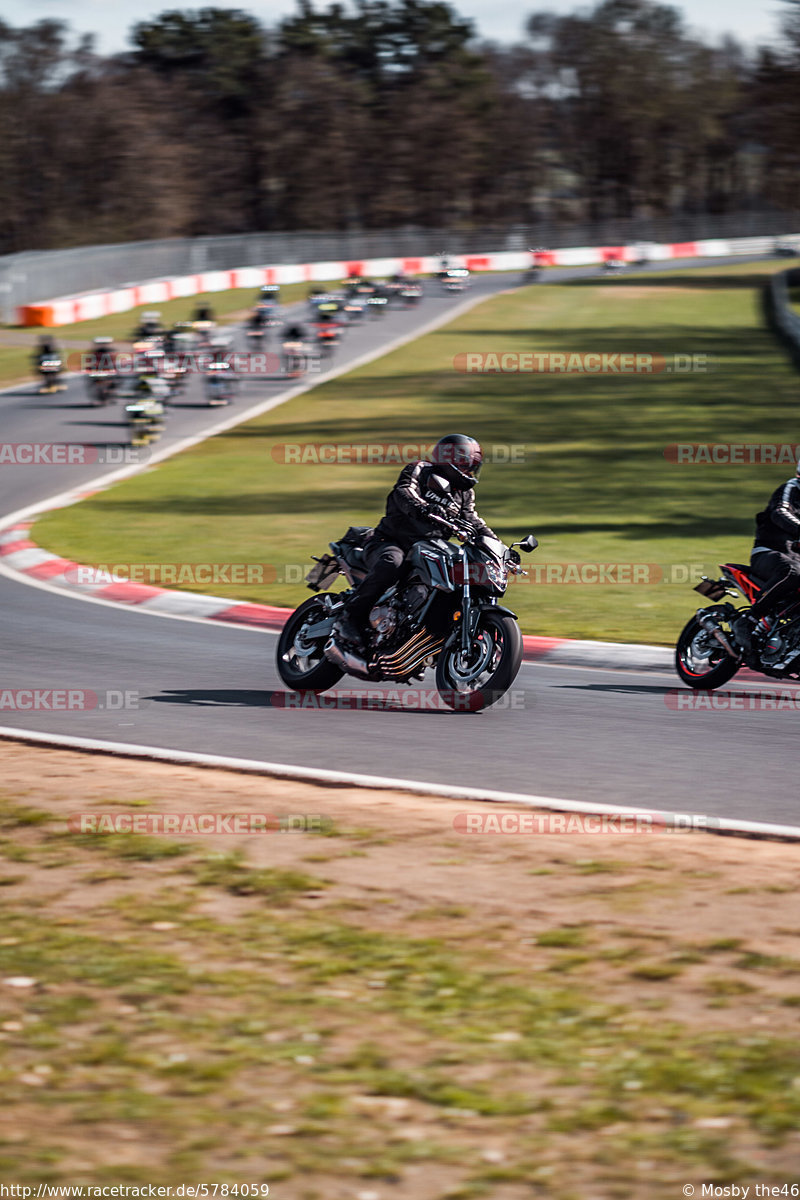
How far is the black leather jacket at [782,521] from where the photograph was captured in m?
10.9

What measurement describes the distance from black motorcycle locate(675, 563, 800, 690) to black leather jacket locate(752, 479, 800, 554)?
0.93ft

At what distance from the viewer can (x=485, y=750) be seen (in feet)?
29.9

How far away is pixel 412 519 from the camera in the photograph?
10.2 m

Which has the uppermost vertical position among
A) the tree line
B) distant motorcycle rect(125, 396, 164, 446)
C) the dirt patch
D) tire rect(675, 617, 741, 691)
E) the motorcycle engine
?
the tree line

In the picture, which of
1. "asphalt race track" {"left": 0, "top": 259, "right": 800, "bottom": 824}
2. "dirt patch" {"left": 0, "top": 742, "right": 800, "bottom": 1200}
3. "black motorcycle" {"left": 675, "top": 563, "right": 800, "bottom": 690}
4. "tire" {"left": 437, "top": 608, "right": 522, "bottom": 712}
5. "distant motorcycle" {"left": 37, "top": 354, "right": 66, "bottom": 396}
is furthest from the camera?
"distant motorcycle" {"left": 37, "top": 354, "right": 66, "bottom": 396}

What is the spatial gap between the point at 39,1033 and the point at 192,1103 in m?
0.78

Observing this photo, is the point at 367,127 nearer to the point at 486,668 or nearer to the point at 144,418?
the point at 144,418

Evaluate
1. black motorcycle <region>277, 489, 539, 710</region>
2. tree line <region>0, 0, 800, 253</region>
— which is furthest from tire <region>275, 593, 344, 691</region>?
tree line <region>0, 0, 800, 253</region>

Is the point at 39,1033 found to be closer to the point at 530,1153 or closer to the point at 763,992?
the point at 530,1153

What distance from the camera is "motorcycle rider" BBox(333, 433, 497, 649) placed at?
10.0 meters

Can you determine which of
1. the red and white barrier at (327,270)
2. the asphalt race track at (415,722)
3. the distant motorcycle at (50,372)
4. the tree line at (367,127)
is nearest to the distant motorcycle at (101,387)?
the distant motorcycle at (50,372)

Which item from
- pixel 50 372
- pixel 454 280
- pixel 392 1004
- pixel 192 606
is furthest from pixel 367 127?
pixel 392 1004

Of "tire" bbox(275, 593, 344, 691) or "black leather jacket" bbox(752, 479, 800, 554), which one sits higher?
"black leather jacket" bbox(752, 479, 800, 554)

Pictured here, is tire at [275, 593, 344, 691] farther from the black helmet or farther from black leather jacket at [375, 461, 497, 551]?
the black helmet
